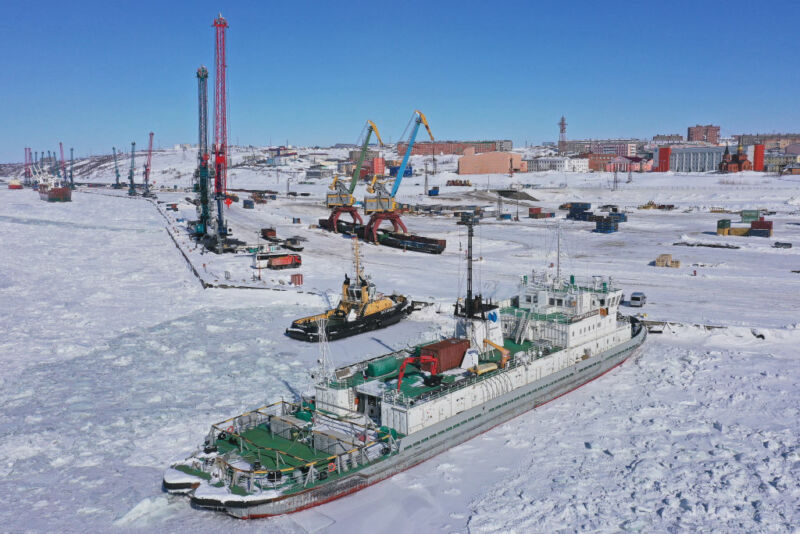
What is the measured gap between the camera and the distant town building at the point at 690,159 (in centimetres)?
17888

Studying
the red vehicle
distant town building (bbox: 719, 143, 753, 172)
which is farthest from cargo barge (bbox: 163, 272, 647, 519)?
distant town building (bbox: 719, 143, 753, 172)

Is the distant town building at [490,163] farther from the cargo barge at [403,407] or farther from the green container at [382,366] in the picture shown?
the green container at [382,366]

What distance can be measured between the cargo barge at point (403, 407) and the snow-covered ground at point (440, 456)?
64cm

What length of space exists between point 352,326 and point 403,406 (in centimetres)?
1507

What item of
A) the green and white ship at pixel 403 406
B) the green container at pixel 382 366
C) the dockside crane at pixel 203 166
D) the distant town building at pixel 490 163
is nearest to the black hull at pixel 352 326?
the green and white ship at pixel 403 406

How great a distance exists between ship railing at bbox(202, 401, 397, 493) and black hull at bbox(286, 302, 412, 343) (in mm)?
12544

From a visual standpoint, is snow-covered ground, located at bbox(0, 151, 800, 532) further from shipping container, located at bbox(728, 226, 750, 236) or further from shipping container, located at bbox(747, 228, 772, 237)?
shipping container, located at bbox(728, 226, 750, 236)

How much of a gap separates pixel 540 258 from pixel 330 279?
22.7 m

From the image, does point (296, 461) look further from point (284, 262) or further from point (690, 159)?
point (690, 159)

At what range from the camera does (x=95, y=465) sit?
19109 millimetres

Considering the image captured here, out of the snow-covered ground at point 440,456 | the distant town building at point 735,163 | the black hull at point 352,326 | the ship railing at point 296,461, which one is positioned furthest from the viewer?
the distant town building at point 735,163

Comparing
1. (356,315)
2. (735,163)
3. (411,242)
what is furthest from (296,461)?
(735,163)

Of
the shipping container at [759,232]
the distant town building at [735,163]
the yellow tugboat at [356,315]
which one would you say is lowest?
the yellow tugboat at [356,315]

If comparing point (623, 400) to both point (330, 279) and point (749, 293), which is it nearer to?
point (749, 293)
